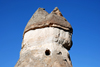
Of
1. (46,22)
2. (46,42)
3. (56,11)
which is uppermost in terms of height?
(56,11)

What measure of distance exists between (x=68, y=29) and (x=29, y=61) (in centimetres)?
220

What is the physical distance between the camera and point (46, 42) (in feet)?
19.7

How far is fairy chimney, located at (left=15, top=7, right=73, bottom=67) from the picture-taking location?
5551 millimetres

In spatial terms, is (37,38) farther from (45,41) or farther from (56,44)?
(56,44)

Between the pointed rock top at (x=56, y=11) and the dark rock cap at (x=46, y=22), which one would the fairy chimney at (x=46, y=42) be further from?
the pointed rock top at (x=56, y=11)

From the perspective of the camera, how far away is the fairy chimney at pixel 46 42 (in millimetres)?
5551

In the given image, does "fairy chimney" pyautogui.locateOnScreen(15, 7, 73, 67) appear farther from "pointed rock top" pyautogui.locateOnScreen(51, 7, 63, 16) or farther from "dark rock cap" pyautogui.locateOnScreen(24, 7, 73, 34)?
"pointed rock top" pyautogui.locateOnScreen(51, 7, 63, 16)

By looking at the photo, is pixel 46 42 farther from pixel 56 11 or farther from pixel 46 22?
pixel 56 11

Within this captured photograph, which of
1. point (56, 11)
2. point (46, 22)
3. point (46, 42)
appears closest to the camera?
point (46, 42)

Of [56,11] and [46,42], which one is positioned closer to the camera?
[46,42]

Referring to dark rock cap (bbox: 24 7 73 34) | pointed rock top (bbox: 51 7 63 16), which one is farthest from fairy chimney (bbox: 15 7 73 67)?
pointed rock top (bbox: 51 7 63 16)

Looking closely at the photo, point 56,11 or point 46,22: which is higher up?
point 56,11

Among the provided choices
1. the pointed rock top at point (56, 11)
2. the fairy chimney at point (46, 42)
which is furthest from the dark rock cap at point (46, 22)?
the pointed rock top at point (56, 11)

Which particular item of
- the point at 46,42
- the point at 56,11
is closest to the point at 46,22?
the point at 46,42
